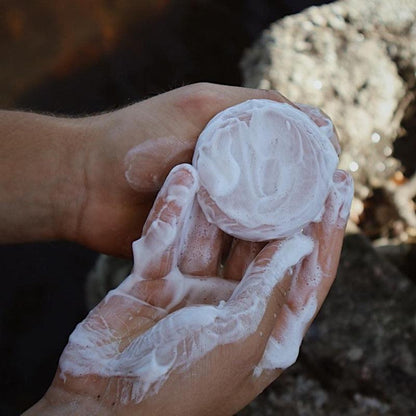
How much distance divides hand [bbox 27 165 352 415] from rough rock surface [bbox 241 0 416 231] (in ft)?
3.22

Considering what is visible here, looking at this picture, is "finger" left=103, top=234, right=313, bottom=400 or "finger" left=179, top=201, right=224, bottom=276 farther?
"finger" left=179, top=201, right=224, bottom=276

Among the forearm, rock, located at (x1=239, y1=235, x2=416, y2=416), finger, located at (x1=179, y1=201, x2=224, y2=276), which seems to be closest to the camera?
finger, located at (x1=179, y1=201, x2=224, y2=276)

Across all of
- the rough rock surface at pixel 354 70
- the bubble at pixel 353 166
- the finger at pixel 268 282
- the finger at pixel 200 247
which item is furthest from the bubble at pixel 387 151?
the finger at pixel 200 247

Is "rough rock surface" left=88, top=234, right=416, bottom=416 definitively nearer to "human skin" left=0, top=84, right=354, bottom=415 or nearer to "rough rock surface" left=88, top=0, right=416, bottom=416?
"rough rock surface" left=88, top=0, right=416, bottom=416

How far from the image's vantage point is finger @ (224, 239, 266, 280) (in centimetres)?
150

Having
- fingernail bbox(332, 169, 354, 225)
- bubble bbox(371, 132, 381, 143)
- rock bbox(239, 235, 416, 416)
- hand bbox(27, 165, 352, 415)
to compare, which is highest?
fingernail bbox(332, 169, 354, 225)

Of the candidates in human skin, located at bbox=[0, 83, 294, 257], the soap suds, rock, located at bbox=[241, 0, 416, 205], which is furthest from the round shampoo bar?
rock, located at bbox=[241, 0, 416, 205]

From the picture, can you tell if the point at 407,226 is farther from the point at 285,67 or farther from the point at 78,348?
the point at 78,348

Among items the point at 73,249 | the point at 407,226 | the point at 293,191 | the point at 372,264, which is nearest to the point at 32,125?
the point at 293,191

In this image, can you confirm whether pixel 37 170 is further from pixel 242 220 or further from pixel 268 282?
pixel 268 282

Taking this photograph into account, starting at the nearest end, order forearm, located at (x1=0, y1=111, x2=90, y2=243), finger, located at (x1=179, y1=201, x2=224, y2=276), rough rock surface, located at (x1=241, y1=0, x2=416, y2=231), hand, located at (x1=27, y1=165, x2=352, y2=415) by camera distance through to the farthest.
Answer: hand, located at (x1=27, y1=165, x2=352, y2=415)
finger, located at (x1=179, y1=201, x2=224, y2=276)
forearm, located at (x1=0, y1=111, x2=90, y2=243)
rough rock surface, located at (x1=241, y1=0, x2=416, y2=231)

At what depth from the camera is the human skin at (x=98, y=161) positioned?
1.51 m

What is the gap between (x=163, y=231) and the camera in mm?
1347

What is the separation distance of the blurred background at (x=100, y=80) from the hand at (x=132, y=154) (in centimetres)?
82
